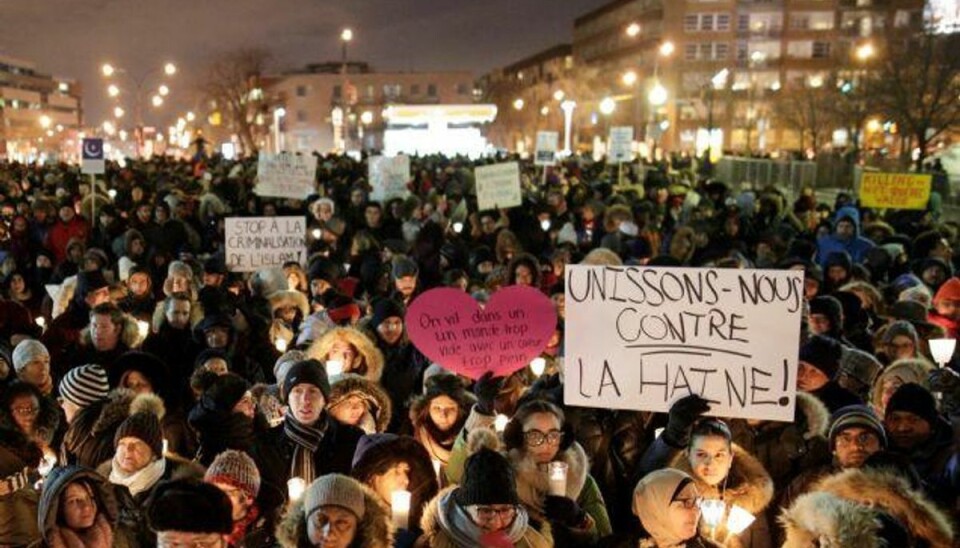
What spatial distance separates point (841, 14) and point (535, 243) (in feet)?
246

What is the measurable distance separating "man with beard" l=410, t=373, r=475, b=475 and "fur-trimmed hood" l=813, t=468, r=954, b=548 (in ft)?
5.95

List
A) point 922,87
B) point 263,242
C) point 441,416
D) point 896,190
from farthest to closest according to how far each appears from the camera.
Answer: point 922,87 < point 896,190 < point 263,242 < point 441,416

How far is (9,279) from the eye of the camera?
29.1 ft

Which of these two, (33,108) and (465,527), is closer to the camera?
(465,527)

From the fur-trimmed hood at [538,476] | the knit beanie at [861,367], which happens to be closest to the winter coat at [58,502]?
the fur-trimmed hood at [538,476]

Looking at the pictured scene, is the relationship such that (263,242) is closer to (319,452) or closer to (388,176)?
(319,452)

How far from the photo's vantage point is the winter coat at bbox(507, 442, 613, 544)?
3771 millimetres

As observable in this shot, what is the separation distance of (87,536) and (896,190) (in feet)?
38.9

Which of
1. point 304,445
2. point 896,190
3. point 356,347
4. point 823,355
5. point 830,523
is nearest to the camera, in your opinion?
point 830,523

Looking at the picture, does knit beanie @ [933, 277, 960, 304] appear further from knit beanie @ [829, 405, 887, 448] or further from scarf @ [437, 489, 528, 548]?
scarf @ [437, 489, 528, 548]

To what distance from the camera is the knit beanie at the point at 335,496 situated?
3262 millimetres

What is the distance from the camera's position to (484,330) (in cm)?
515

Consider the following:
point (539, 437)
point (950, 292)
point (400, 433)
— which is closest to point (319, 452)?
point (400, 433)

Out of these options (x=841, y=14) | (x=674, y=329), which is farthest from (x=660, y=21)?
(x=674, y=329)
